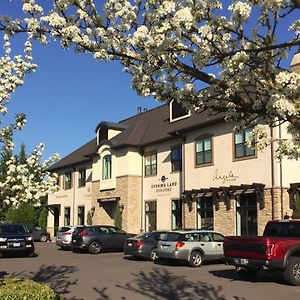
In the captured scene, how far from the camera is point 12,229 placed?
25.0 m

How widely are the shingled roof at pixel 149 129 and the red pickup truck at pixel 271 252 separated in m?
13.2

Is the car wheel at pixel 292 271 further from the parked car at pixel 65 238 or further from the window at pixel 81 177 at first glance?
the window at pixel 81 177

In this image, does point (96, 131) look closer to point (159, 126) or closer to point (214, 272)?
point (159, 126)

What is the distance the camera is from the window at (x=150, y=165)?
113 ft

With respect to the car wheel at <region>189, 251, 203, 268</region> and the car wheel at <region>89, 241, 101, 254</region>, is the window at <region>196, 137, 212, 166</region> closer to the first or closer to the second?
the car wheel at <region>89, 241, 101, 254</region>

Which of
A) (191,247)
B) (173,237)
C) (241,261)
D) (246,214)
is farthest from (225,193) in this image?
(241,261)

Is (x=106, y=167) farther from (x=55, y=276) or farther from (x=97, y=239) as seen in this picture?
(x=55, y=276)

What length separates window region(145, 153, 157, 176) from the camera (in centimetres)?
3438

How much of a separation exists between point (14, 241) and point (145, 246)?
21.3ft

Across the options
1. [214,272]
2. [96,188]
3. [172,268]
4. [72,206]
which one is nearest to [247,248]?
[214,272]

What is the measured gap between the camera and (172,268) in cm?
1852

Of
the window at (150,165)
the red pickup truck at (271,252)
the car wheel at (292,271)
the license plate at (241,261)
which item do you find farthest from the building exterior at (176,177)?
the car wheel at (292,271)

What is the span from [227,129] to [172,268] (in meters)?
10.6

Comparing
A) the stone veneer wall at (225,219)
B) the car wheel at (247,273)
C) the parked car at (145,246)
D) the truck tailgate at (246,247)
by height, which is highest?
the stone veneer wall at (225,219)
